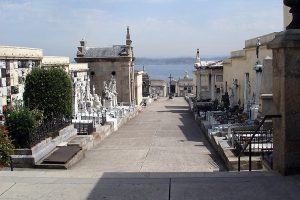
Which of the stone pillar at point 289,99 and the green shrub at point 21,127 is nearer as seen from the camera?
the stone pillar at point 289,99

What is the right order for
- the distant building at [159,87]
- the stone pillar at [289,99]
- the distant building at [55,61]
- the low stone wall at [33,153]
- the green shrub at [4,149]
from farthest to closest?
the distant building at [159,87], the distant building at [55,61], the low stone wall at [33,153], the green shrub at [4,149], the stone pillar at [289,99]

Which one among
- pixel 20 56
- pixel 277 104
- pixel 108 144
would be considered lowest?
pixel 108 144

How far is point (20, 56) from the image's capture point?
20.9 meters

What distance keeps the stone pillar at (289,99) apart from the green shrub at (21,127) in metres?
7.71

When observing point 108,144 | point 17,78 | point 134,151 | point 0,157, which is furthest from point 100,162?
point 17,78

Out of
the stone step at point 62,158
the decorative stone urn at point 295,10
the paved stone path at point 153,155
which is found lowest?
the paved stone path at point 153,155

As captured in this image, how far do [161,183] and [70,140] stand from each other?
1027 centimetres

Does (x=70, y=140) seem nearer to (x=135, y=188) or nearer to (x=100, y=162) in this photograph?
(x=100, y=162)

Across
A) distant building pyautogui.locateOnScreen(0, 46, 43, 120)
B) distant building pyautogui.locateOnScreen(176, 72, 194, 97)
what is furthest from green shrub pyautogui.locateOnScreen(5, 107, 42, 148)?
distant building pyautogui.locateOnScreen(176, 72, 194, 97)

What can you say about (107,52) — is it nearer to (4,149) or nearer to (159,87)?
(4,149)

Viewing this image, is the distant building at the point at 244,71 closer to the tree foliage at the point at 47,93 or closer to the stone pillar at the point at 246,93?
the stone pillar at the point at 246,93

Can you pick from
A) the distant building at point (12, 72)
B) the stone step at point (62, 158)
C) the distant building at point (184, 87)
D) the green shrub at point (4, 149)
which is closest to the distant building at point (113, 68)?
the distant building at point (12, 72)

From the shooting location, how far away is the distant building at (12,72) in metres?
19.0

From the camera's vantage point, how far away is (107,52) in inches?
1620
